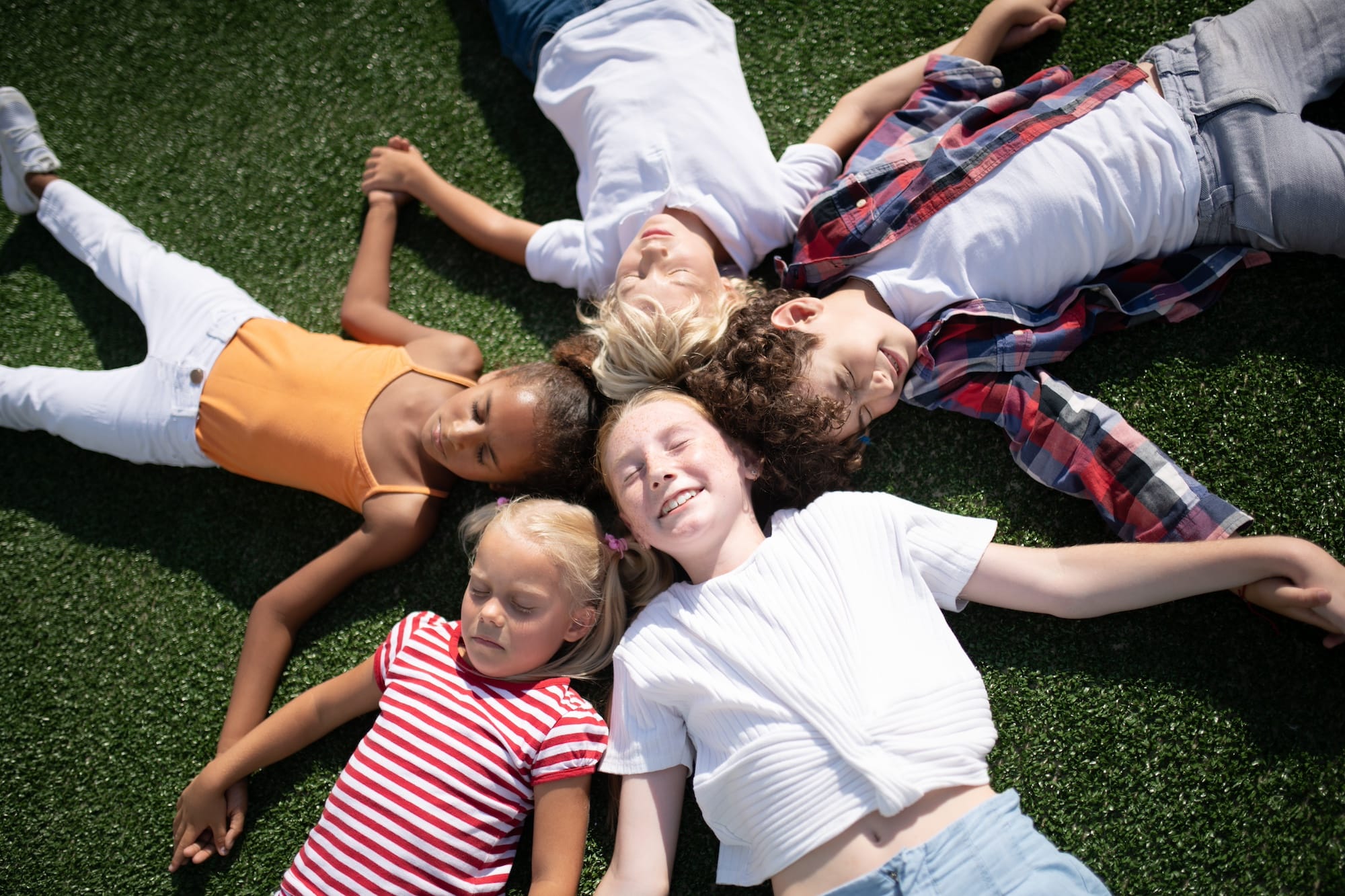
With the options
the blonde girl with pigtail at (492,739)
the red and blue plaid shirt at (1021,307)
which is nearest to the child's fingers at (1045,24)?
the red and blue plaid shirt at (1021,307)

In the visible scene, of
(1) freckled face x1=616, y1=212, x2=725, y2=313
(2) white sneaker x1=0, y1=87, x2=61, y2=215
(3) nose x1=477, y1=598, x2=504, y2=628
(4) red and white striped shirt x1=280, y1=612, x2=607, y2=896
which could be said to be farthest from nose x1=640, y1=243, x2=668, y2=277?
(2) white sneaker x1=0, y1=87, x2=61, y2=215

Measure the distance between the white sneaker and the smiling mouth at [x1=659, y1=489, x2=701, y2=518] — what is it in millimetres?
2867

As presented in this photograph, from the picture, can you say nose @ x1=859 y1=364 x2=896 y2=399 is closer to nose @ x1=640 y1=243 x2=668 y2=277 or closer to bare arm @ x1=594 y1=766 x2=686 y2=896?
nose @ x1=640 y1=243 x2=668 y2=277

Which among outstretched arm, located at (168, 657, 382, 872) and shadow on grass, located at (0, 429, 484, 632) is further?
shadow on grass, located at (0, 429, 484, 632)

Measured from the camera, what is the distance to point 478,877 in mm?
2312

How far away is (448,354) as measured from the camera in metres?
2.85

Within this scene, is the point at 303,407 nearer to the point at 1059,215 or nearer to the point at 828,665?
the point at 828,665

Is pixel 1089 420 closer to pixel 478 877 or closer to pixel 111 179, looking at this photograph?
pixel 478 877

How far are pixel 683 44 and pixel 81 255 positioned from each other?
2.35 m

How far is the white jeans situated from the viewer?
2.83m

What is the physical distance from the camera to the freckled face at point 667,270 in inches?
97.4

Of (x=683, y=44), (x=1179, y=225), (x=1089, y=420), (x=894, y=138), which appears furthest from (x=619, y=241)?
(x=1179, y=225)

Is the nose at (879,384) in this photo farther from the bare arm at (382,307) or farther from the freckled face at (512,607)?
the bare arm at (382,307)

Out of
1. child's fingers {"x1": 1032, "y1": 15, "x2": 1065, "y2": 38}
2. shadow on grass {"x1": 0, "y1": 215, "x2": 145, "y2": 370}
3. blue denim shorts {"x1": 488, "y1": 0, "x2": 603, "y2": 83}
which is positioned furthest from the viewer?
shadow on grass {"x1": 0, "y1": 215, "x2": 145, "y2": 370}
